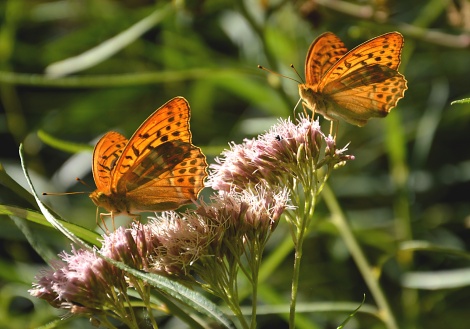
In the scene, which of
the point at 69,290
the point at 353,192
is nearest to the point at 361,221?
the point at 353,192

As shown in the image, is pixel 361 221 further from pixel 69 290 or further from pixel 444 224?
pixel 69 290

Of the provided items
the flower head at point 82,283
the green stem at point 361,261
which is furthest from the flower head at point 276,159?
the green stem at point 361,261

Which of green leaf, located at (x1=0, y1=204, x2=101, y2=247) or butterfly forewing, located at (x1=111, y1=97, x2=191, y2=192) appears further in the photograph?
butterfly forewing, located at (x1=111, y1=97, x2=191, y2=192)

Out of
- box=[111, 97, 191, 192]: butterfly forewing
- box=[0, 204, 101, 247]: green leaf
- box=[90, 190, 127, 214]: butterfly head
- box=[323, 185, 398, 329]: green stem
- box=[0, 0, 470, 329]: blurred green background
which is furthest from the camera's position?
box=[0, 0, 470, 329]: blurred green background

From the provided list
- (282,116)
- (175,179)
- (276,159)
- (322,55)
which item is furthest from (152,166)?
(282,116)

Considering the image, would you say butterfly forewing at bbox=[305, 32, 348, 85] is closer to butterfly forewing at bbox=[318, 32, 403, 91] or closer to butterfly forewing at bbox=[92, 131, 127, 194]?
butterfly forewing at bbox=[318, 32, 403, 91]

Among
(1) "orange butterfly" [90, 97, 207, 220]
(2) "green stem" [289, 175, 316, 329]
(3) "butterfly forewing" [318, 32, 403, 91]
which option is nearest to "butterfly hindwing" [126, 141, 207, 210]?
(1) "orange butterfly" [90, 97, 207, 220]

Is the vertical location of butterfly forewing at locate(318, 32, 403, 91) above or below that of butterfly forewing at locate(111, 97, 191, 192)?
above
